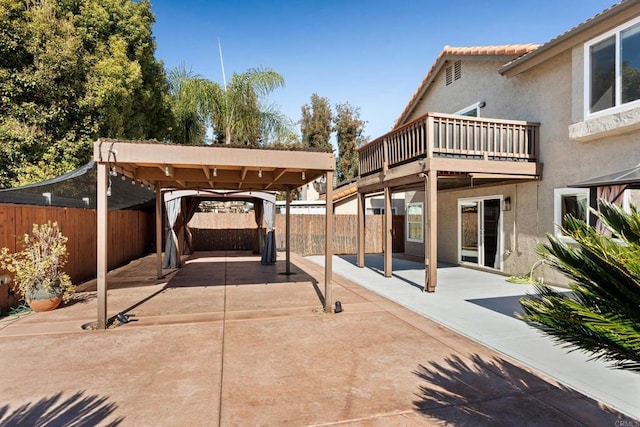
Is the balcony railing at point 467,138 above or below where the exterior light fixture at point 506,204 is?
above

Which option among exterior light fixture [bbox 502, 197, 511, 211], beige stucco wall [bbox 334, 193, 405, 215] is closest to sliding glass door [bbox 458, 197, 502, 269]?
exterior light fixture [bbox 502, 197, 511, 211]

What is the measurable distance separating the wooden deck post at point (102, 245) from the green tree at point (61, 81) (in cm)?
689

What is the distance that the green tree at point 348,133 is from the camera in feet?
97.7

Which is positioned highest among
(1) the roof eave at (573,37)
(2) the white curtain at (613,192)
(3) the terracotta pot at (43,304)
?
(1) the roof eave at (573,37)

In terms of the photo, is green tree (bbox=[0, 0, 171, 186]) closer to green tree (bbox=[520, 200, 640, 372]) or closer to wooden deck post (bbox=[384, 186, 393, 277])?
wooden deck post (bbox=[384, 186, 393, 277])

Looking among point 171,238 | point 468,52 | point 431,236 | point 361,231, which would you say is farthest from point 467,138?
point 171,238

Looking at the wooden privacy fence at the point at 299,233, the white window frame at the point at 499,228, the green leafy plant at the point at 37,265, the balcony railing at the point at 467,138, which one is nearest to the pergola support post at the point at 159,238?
the green leafy plant at the point at 37,265

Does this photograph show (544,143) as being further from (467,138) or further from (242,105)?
(242,105)

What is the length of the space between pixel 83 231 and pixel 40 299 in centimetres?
295

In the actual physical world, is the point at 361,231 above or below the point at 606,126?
below

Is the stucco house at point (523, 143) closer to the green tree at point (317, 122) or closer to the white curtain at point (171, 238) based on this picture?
the white curtain at point (171, 238)

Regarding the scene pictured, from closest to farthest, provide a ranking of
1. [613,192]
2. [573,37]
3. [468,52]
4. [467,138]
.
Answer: [613,192], [573,37], [467,138], [468,52]

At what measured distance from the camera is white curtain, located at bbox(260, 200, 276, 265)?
12047 mm

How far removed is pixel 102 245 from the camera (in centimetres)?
525
